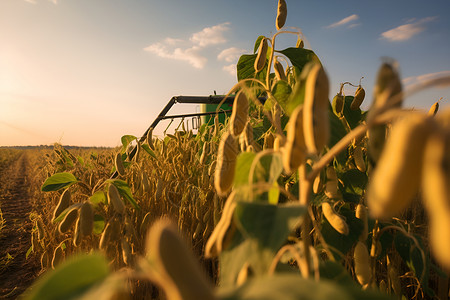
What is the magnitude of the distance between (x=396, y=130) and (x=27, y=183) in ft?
27.4

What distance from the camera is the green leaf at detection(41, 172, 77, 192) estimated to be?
3.33ft

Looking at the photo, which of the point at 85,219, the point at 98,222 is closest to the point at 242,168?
the point at 85,219

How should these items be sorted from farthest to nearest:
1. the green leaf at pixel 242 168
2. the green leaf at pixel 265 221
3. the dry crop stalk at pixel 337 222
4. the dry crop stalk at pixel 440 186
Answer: the dry crop stalk at pixel 337 222, the green leaf at pixel 242 168, the green leaf at pixel 265 221, the dry crop stalk at pixel 440 186

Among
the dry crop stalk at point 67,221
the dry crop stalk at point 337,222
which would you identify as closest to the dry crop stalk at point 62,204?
the dry crop stalk at point 67,221

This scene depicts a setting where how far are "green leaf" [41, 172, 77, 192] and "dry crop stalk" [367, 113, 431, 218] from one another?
1.05m

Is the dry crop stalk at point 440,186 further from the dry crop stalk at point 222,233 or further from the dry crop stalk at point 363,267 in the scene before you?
the dry crop stalk at point 363,267

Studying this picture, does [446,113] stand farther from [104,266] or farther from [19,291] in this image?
[19,291]

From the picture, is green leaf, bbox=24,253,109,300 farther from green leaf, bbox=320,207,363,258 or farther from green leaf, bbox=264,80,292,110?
green leaf, bbox=320,207,363,258

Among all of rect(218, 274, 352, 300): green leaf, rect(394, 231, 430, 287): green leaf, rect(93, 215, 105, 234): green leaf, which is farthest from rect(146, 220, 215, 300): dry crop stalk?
rect(93, 215, 105, 234): green leaf

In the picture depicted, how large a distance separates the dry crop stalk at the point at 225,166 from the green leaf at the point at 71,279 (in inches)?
8.0

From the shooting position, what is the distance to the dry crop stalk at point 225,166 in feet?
1.42

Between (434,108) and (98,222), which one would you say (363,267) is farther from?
(98,222)

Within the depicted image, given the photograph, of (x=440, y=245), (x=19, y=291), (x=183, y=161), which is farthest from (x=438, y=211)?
(x=19, y=291)

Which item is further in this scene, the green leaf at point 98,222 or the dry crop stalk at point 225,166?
the green leaf at point 98,222
